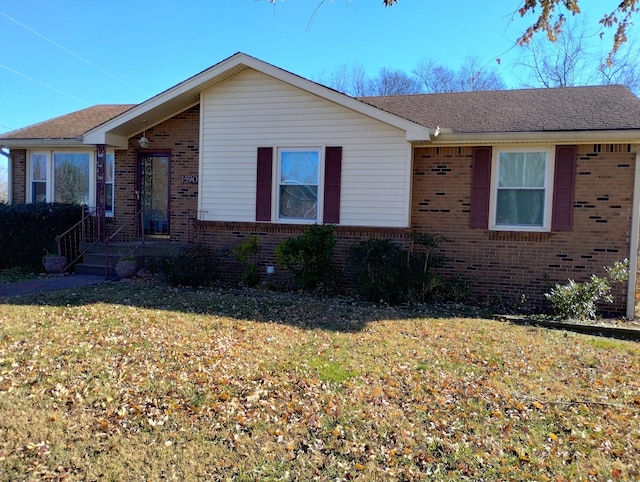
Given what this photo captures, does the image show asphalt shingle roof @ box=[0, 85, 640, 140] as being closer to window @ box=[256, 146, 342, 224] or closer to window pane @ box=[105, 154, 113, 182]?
window pane @ box=[105, 154, 113, 182]

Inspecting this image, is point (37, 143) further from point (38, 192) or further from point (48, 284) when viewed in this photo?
point (48, 284)

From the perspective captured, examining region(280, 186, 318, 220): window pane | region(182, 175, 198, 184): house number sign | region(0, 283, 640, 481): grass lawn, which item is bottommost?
region(0, 283, 640, 481): grass lawn

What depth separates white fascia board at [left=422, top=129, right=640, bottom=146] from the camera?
7.82m

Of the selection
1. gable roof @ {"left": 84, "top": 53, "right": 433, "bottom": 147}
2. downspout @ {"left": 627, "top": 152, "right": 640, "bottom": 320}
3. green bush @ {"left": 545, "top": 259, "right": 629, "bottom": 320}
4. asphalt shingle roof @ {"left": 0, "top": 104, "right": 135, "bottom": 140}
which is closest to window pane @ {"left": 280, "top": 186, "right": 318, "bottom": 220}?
gable roof @ {"left": 84, "top": 53, "right": 433, "bottom": 147}

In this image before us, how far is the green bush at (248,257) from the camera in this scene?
9.24 meters

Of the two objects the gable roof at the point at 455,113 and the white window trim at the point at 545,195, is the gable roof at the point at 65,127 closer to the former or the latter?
the gable roof at the point at 455,113

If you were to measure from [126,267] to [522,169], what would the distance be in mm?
8128

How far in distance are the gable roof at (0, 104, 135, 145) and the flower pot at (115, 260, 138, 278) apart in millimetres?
3485

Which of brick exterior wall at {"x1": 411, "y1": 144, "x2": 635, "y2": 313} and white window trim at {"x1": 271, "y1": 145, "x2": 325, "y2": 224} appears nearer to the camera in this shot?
brick exterior wall at {"x1": 411, "y1": 144, "x2": 635, "y2": 313}

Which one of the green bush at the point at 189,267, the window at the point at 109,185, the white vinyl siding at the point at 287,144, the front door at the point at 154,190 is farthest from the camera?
the window at the point at 109,185

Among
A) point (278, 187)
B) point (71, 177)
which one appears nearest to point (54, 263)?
point (71, 177)

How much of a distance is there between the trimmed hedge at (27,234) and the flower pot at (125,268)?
6.71 feet

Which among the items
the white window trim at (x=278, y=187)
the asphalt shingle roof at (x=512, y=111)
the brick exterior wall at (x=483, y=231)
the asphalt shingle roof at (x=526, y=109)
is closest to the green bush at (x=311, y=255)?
the brick exterior wall at (x=483, y=231)

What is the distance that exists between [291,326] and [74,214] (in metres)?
7.26
